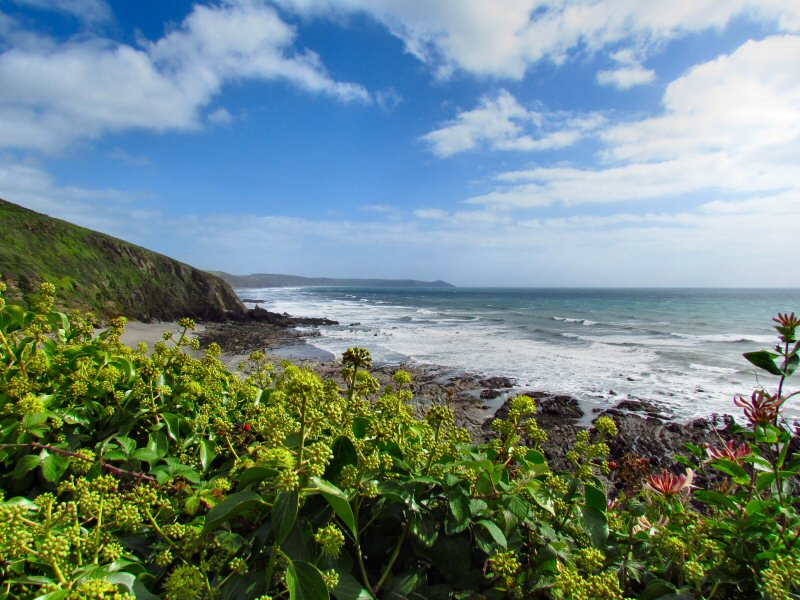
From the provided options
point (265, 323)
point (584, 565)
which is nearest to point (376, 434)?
point (584, 565)

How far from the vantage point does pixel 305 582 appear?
987 millimetres

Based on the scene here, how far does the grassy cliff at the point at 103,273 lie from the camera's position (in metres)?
25.5

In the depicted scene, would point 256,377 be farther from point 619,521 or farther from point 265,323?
point 265,323

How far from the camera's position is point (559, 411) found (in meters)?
12.9

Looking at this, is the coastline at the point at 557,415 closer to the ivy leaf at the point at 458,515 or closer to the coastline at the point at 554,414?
the coastline at the point at 554,414

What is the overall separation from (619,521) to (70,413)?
2598mm

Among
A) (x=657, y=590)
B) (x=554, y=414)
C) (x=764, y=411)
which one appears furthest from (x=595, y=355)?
(x=657, y=590)

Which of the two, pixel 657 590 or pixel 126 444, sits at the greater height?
pixel 126 444

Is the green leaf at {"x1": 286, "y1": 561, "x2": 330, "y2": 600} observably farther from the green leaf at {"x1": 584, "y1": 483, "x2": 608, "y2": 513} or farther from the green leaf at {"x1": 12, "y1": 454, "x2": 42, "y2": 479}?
the green leaf at {"x1": 12, "y1": 454, "x2": 42, "y2": 479}

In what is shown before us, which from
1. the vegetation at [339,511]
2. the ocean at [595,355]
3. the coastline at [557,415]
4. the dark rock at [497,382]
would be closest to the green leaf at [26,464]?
the vegetation at [339,511]

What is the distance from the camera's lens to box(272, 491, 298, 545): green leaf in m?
0.99

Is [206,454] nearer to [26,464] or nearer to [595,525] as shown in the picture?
[26,464]

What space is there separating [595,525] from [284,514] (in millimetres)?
1186

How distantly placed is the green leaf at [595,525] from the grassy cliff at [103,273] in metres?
27.0
